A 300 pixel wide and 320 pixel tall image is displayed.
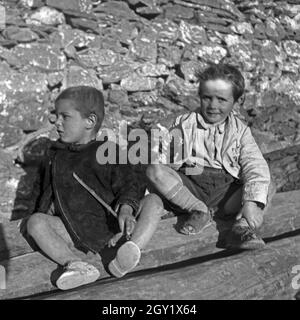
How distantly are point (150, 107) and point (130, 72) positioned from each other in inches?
13.8

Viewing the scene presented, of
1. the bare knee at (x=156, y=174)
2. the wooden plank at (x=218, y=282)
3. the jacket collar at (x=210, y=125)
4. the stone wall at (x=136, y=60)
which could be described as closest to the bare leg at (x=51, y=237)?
the wooden plank at (x=218, y=282)

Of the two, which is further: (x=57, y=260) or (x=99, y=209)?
(x=99, y=209)

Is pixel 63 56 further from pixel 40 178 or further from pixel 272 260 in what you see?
pixel 272 260

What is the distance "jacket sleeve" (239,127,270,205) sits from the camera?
300cm

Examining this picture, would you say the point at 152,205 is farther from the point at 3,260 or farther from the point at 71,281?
the point at 3,260

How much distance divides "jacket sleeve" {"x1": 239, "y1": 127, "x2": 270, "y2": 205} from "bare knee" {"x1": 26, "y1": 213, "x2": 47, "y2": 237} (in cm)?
104

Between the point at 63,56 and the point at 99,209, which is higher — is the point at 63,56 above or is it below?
above

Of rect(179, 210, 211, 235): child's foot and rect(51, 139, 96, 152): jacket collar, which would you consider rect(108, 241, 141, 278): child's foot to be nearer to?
rect(179, 210, 211, 235): child's foot

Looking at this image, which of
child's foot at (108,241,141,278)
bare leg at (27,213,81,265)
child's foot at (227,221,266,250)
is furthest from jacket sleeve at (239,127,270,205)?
bare leg at (27,213,81,265)

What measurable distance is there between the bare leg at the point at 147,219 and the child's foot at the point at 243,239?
38cm

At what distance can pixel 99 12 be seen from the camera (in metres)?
4.84
